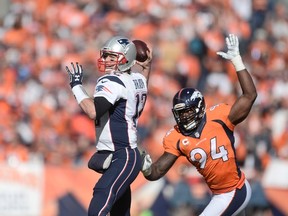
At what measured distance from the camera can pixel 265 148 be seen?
14.3 m

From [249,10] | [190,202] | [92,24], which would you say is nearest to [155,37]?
[92,24]

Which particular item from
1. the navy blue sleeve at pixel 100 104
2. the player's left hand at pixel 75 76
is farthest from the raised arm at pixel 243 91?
the player's left hand at pixel 75 76

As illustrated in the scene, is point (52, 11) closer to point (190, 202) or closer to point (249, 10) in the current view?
point (249, 10)

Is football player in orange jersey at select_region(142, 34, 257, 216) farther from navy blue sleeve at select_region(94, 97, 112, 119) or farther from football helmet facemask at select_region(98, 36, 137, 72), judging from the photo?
navy blue sleeve at select_region(94, 97, 112, 119)

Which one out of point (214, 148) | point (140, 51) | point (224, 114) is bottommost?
point (214, 148)

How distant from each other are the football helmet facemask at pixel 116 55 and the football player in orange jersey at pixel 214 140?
55 centimetres

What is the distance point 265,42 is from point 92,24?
3200 mm

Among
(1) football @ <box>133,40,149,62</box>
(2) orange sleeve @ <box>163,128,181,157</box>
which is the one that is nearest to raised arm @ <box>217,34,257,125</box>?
(2) orange sleeve @ <box>163,128,181,157</box>

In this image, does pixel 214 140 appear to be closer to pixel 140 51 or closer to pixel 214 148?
pixel 214 148

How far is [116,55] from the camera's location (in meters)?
8.31

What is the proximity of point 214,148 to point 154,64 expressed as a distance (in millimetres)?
7650

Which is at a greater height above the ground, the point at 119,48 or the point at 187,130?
the point at 119,48

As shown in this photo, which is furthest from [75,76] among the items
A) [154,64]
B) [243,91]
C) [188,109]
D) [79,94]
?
[154,64]

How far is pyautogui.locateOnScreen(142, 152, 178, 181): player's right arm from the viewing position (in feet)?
27.7
